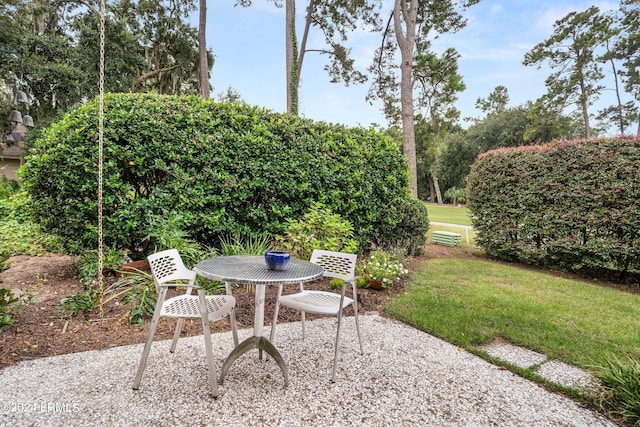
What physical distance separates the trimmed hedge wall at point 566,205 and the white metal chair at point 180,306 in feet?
19.5

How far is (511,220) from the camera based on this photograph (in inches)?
252

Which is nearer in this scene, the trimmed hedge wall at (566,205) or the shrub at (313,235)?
the shrub at (313,235)

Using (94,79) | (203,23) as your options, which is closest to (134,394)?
(203,23)

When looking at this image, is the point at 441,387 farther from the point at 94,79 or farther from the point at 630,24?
the point at 630,24

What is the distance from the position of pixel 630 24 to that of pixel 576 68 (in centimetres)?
293

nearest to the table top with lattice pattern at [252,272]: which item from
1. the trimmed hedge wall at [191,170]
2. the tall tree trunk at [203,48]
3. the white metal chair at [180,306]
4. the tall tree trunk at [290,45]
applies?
the white metal chair at [180,306]

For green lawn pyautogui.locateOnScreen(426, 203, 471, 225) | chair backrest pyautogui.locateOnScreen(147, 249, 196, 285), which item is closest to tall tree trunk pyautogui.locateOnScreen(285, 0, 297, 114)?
green lawn pyautogui.locateOnScreen(426, 203, 471, 225)

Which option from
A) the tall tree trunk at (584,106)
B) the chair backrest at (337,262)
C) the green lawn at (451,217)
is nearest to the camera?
the chair backrest at (337,262)

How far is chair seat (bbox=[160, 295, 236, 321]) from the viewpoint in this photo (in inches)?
81.7

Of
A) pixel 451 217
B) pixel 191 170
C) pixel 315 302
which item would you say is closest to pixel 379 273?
pixel 315 302

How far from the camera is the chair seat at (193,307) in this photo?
81.7 inches

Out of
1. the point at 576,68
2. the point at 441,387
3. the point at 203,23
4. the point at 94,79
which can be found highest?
the point at 576,68

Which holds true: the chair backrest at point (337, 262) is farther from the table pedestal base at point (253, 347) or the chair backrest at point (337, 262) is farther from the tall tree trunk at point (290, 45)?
the tall tree trunk at point (290, 45)

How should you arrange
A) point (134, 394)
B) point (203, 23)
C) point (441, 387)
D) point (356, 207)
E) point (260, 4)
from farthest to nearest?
point (260, 4) → point (203, 23) → point (356, 207) → point (441, 387) → point (134, 394)
